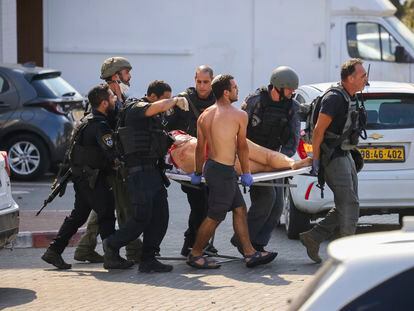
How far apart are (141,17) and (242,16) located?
1891 millimetres

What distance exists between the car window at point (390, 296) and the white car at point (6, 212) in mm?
5362

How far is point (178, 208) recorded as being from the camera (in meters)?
14.3

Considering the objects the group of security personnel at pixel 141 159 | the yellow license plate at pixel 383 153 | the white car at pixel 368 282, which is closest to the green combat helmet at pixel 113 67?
the group of security personnel at pixel 141 159

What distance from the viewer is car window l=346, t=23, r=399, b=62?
67.0 feet

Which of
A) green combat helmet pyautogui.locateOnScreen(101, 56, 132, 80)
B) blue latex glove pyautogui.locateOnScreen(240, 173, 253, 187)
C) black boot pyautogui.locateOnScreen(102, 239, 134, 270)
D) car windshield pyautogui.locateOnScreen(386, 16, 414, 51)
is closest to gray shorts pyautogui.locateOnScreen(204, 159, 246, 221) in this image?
blue latex glove pyautogui.locateOnScreen(240, 173, 253, 187)

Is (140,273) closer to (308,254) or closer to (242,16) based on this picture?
(308,254)

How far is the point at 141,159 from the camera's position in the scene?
931 cm

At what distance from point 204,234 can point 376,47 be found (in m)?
11.8

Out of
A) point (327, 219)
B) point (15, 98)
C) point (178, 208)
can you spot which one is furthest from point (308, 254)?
point (15, 98)

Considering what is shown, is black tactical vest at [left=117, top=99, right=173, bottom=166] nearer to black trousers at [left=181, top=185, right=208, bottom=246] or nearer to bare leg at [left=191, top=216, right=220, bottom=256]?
bare leg at [left=191, top=216, right=220, bottom=256]

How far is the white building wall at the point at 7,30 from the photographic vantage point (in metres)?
20.2

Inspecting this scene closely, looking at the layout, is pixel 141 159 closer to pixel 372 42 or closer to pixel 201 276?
pixel 201 276

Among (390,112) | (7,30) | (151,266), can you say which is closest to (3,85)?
(7,30)

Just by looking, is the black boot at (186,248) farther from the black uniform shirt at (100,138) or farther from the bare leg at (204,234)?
the black uniform shirt at (100,138)
